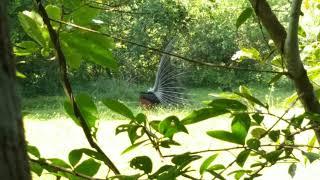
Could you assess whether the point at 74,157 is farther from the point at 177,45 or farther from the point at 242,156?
the point at 177,45

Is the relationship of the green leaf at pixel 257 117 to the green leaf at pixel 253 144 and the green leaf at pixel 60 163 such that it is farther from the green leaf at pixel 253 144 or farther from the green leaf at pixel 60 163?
Answer: the green leaf at pixel 60 163

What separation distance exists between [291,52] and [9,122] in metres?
0.41

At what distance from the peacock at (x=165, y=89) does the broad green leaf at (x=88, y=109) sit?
24.2ft

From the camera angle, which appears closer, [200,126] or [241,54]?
[241,54]

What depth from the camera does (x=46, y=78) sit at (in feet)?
→ 31.0

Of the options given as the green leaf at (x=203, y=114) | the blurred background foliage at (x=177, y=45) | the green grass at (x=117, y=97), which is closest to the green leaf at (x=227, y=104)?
the green leaf at (x=203, y=114)

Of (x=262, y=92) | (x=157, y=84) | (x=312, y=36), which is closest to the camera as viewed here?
(x=312, y=36)

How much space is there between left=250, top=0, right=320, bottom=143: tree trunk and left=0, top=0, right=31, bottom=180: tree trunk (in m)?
0.39

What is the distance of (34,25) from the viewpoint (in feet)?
1.34

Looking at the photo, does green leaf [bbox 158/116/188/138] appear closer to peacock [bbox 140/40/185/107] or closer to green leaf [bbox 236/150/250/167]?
green leaf [bbox 236/150/250/167]

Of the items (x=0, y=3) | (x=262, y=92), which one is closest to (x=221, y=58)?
(x=262, y=92)

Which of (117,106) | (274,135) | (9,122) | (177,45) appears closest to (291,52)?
(274,135)

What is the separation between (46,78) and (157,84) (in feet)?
8.28

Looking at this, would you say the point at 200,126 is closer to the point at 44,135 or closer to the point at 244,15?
the point at 44,135
